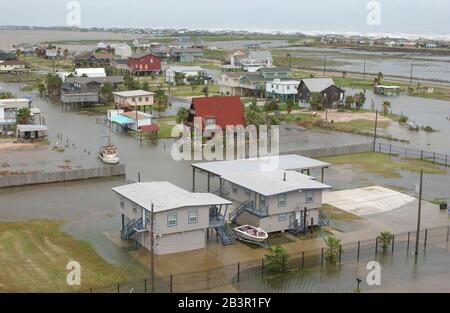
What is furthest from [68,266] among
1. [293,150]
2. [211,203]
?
[293,150]

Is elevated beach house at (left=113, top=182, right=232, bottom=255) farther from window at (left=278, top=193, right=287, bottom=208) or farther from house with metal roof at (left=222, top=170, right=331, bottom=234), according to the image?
window at (left=278, top=193, right=287, bottom=208)

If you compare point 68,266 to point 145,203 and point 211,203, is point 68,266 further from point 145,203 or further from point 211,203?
point 211,203

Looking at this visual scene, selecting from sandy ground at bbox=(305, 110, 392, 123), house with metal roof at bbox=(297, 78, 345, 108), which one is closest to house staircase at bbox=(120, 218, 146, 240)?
sandy ground at bbox=(305, 110, 392, 123)

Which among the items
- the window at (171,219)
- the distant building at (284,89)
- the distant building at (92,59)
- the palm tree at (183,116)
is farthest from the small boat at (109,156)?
the distant building at (92,59)

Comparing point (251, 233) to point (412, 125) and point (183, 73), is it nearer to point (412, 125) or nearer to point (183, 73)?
point (412, 125)

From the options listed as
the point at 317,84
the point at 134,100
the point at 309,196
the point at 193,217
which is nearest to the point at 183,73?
the point at 317,84

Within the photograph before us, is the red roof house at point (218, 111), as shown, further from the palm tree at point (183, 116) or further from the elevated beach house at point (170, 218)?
the elevated beach house at point (170, 218)
